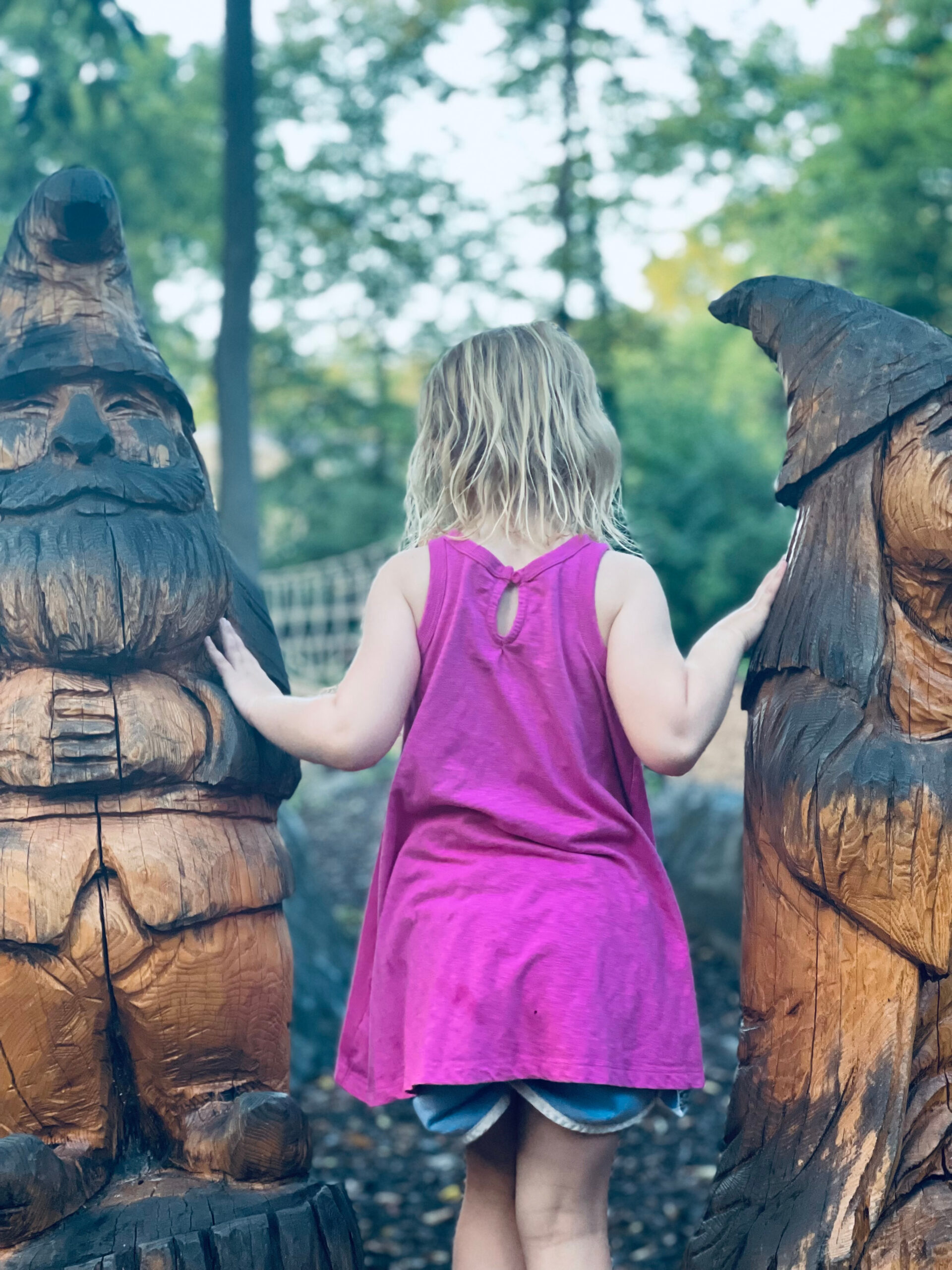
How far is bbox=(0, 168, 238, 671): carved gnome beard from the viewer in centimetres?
233

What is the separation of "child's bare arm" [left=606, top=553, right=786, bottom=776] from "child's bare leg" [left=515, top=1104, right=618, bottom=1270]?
613mm

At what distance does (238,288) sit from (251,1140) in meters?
4.94

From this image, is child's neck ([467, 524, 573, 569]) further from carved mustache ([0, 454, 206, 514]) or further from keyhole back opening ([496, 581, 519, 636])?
carved mustache ([0, 454, 206, 514])

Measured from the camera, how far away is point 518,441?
2174 mm

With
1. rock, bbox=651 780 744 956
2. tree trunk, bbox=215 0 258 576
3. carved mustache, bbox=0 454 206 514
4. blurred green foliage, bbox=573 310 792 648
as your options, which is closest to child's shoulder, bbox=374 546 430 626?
carved mustache, bbox=0 454 206 514

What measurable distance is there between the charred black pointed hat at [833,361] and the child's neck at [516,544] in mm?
535

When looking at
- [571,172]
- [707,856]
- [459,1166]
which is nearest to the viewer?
[459,1166]

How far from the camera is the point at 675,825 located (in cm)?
632

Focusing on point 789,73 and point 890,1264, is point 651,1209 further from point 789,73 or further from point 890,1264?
point 789,73

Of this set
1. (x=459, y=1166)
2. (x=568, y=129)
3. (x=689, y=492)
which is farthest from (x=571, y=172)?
(x=459, y=1166)

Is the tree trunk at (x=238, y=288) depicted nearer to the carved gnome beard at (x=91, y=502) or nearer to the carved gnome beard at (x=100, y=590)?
the carved gnome beard at (x=91, y=502)

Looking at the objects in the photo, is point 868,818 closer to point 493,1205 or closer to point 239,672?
point 493,1205

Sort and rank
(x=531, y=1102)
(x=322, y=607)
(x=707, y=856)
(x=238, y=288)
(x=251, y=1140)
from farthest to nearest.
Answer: (x=322, y=607) → (x=238, y=288) → (x=707, y=856) → (x=251, y=1140) → (x=531, y=1102)

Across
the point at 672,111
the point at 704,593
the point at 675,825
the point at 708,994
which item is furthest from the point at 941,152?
the point at 708,994
